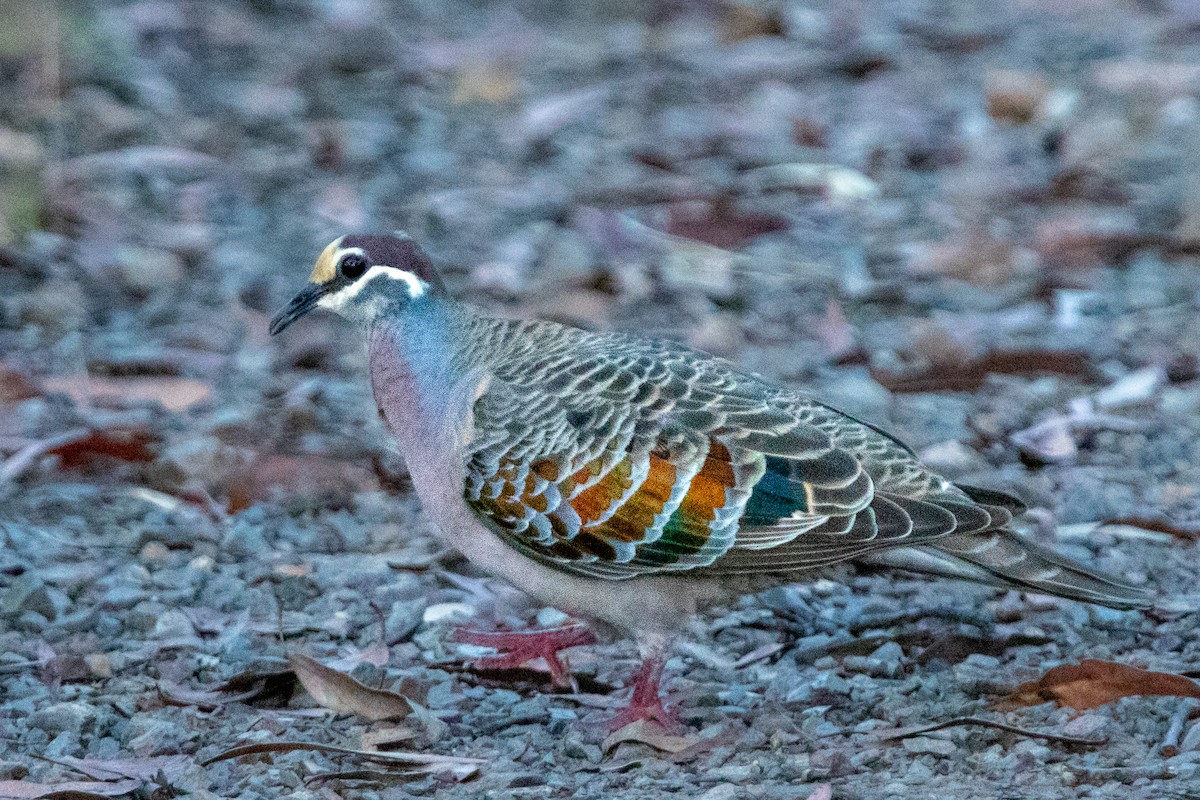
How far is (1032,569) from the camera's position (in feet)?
13.6

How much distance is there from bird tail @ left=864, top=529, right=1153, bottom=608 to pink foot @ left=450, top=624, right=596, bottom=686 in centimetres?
80

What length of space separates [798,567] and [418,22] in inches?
253

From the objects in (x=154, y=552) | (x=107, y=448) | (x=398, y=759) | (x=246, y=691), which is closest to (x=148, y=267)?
(x=107, y=448)

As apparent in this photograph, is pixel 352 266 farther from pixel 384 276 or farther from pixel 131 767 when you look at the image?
pixel 131 767

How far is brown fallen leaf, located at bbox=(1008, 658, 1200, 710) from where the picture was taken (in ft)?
12.7

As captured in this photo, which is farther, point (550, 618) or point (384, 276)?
point (550, 618)

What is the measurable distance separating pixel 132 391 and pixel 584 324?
5.30 feet

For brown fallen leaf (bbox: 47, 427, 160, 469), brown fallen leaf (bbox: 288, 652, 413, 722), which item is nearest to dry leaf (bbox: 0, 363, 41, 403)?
brown fallen leaf (bbox: 47, 427, 160, 469)

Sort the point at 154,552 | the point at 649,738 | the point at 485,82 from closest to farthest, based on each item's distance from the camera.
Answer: the point at 649,738, the point at 154,552, the point at 485,82

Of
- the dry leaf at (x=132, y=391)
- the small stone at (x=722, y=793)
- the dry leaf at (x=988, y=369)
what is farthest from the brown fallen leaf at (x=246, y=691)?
the dry leaf at (x=988, y=369)

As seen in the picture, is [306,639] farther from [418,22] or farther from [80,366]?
[418,22]

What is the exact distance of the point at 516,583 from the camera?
422 cm

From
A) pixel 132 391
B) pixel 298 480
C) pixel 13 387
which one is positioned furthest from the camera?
pixel 132 391

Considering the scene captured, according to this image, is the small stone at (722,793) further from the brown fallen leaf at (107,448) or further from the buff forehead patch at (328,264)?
the brown fallen leaf at (107,448)
